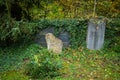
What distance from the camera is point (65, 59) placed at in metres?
7.96

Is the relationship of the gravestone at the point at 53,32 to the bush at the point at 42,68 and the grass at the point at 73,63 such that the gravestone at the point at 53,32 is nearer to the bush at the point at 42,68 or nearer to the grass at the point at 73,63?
the grass at the point at 73,63

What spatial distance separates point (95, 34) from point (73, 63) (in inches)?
65.5

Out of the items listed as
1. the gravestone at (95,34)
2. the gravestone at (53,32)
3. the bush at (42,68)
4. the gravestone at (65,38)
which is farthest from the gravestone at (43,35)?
the bush at (42,68)

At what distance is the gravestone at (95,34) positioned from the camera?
8.58 m

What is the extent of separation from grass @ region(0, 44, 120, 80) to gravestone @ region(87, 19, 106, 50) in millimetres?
264

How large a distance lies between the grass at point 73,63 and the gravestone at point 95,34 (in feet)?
0.87

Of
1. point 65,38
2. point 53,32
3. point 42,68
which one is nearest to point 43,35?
point 53,32

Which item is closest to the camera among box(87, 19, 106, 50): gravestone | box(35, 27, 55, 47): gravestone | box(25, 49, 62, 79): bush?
box(25, 49, 62, 79): bush

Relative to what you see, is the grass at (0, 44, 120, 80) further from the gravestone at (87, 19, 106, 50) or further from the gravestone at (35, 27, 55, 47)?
the gravestone at (35, 27, 55, 47)

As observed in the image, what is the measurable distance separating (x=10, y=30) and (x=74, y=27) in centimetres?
245

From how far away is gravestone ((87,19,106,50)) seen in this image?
8577 millimetres

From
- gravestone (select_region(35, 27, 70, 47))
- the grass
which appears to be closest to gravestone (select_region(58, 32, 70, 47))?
gravestone (select_region(35, 27, 70, 47))

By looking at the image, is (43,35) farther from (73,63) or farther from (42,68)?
(42,68)

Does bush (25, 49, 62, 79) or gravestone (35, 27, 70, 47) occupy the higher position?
gravestone (35, 27, 70, 47)
